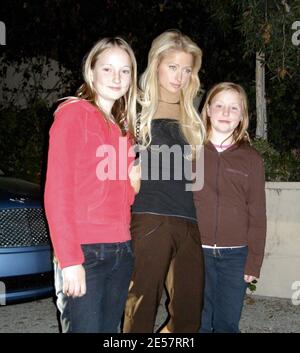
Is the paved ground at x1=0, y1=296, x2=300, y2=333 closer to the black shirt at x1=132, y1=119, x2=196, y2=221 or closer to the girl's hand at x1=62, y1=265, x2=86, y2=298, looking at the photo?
the black shirt at x1=132, y1=119, x2=196, y2=221

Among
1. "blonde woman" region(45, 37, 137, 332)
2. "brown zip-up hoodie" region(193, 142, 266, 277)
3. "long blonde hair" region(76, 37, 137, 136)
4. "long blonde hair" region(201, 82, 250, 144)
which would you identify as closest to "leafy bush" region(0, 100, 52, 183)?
"long blonde hair" region(201, 82, 250, 144)

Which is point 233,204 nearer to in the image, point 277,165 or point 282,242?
point 282,242

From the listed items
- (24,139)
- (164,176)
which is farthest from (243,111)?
(24,139)

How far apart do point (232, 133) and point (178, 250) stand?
80 centimetres

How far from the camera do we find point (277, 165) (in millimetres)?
5242

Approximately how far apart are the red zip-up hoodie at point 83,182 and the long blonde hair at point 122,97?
98mm

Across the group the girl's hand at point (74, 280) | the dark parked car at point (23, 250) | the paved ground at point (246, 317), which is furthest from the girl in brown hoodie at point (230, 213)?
the dark parked car at point (23, 250)

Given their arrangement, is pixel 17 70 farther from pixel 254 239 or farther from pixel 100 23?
pixel 254 239

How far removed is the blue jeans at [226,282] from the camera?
286 centimetres

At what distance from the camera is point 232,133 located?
296 centimetres

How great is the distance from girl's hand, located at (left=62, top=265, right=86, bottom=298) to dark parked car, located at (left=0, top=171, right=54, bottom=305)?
165 cm

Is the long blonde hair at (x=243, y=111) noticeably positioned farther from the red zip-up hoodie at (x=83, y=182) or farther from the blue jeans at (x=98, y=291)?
the blue jeans at (x=98, y=291)

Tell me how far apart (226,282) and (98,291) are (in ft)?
3.10

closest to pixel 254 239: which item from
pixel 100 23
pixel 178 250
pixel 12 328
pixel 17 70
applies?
pixel 178 250
